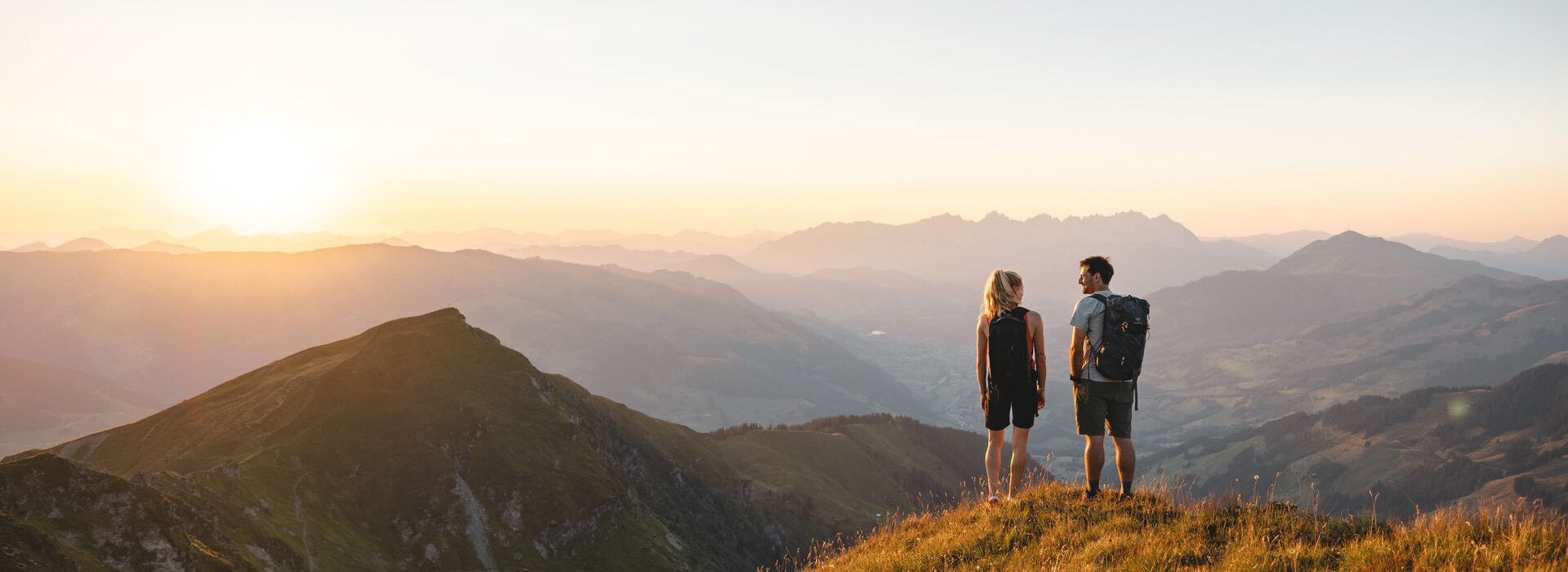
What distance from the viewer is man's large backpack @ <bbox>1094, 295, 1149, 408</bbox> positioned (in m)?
13.7

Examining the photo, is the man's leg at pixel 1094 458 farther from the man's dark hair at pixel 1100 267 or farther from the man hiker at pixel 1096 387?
the man's dark hair at pixel 1100 267

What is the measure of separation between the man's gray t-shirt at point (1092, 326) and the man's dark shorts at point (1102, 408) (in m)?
0.15

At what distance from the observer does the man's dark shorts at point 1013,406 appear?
14.4 m

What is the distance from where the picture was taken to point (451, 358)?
59.2 m

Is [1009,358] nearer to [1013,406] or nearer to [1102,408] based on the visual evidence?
[1013,406]

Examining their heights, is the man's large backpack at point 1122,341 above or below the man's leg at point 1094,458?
above

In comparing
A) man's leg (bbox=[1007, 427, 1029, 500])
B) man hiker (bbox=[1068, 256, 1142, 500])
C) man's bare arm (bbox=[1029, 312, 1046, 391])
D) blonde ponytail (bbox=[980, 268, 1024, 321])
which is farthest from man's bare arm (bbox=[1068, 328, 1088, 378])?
man's leg (bbox=[1007, 427, 1029, 500])

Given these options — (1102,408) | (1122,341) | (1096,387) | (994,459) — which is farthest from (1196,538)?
(994,459)

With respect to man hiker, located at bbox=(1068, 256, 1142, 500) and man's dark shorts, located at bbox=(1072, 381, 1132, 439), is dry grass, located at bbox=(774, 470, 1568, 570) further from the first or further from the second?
man's dark shorts, located at bbox=(1072, 381, 1132, 439)

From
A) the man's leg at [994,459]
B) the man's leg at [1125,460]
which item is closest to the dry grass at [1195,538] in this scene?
the man's leg at [1125,460]

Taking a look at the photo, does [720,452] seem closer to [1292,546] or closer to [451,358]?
[451,358]

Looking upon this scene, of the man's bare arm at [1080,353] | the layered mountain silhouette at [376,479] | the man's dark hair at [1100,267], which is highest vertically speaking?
the man's dark hair at [1100,267]

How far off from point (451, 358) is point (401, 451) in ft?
34.2

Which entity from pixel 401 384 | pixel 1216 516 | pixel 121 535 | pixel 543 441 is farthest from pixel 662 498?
pixel 1216 516
